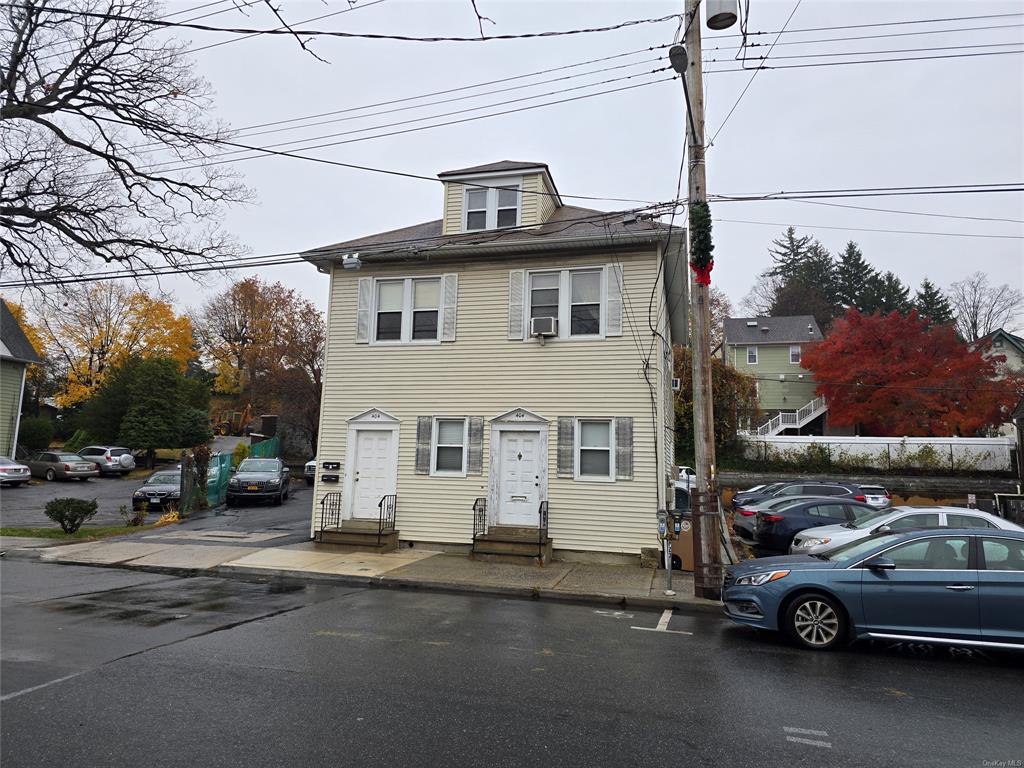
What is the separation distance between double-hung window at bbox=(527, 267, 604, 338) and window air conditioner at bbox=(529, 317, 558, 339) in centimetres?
21

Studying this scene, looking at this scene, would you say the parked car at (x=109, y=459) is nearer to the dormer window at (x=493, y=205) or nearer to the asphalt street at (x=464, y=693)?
the dormer window at (x=493, y=205)

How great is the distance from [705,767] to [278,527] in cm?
1553

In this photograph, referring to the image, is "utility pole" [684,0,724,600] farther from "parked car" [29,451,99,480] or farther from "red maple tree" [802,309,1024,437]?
"parked car" [29,451,99,480]

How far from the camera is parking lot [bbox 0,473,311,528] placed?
62.6 feet

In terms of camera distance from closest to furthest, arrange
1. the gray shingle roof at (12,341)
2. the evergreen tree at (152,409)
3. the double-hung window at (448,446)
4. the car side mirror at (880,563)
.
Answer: the car side mirror at (880,563) < the double-hung window at (448,446) < the gray shingle roof at (12,341) < the evergreen tree at (152,409)

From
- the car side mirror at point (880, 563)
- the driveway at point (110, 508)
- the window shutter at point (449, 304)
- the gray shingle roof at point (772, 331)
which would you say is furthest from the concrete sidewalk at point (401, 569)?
the gray shingle roof at point (772, 331)

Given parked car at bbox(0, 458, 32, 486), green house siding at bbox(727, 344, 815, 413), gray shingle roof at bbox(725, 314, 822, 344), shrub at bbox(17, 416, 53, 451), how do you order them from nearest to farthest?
1. parked car at bbox(0, 458, 32, 486)
2. shrub at bbox(17, 416, 53, 451)
3. green house siding at bbox(727, 344, 815, 413)
4. gray shingle roof at bbox(725, 314, 822, 344)

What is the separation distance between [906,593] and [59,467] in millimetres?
34274

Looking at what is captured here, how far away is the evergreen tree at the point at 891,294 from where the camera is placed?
201 ft

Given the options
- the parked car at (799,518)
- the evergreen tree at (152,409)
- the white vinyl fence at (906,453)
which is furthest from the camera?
the evergreen tree at (152,409)

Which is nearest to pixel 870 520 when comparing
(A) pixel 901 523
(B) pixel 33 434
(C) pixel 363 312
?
(A) pixel 901 523

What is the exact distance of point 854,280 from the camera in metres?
66.7

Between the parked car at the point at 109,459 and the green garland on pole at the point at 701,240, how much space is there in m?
33.1

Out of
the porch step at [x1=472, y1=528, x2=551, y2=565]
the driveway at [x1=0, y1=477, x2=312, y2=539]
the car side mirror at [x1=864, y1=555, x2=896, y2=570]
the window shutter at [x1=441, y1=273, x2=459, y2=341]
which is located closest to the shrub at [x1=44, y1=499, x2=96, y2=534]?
the driveway at [x1=0, y1=477, x2=312, y2=539]
